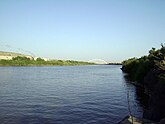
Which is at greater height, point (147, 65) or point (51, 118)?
point (147, 65)

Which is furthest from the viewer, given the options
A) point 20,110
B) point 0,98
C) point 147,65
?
point 147,65

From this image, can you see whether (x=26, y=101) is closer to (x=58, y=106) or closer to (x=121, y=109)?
(x=58, y=106)

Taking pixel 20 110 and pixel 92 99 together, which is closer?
pixel 20 110

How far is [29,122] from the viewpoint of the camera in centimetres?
3139

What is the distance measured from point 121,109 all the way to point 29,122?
16470 mm

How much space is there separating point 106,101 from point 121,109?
6.64 m

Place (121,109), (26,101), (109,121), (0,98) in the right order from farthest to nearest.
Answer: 1. (0,98)
2. (26,101)
3. (121,109)
4. (109,121)

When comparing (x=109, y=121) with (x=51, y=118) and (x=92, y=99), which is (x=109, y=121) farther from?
(x=92, y=99)

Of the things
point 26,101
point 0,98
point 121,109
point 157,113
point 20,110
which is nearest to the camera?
point 157,113

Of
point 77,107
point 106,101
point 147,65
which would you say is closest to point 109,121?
point 77,107

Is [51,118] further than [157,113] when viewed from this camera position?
Yes

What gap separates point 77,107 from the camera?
40750 millimetres

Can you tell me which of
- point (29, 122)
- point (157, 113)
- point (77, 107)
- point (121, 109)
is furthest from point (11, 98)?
point (157, 113)

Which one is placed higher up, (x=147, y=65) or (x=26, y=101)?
(x=147, y=65)
